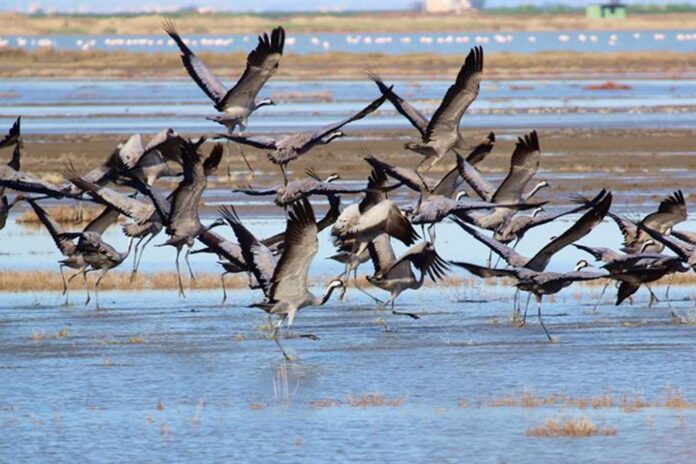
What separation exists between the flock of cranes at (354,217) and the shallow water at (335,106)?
70.2 feet

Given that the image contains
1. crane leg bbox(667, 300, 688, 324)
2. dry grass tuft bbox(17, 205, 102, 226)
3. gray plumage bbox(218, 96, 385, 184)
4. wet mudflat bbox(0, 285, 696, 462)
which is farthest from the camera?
dry grass tuft bbox(17, 205, 102, 226)

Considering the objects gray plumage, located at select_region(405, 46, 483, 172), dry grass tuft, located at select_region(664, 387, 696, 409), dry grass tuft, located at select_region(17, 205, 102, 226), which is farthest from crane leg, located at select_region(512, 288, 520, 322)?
dry grass tuft, located at select_region(17, 205, 102, 226)

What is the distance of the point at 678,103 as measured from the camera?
48.2 m

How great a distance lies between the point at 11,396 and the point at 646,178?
57.9 feet

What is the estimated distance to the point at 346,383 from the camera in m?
12.5

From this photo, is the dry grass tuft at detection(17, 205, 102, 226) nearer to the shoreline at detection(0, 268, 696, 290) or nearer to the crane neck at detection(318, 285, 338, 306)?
the shoreline at detection(0, 268, 696, 290)

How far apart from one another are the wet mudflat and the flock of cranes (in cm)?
45

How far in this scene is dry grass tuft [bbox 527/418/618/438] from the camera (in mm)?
10547

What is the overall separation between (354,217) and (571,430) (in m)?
5.18

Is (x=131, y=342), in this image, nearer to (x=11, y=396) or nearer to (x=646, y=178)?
(x=11, y=396)

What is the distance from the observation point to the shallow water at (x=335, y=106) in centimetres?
4144

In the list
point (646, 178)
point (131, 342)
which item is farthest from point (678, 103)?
point (131, 342)

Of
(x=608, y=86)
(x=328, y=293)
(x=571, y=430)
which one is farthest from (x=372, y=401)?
(x=608, y=86)

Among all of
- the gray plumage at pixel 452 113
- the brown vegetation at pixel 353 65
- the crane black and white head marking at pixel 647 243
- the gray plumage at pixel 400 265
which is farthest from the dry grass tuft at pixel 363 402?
the brown vegetation at pixel 353 65
